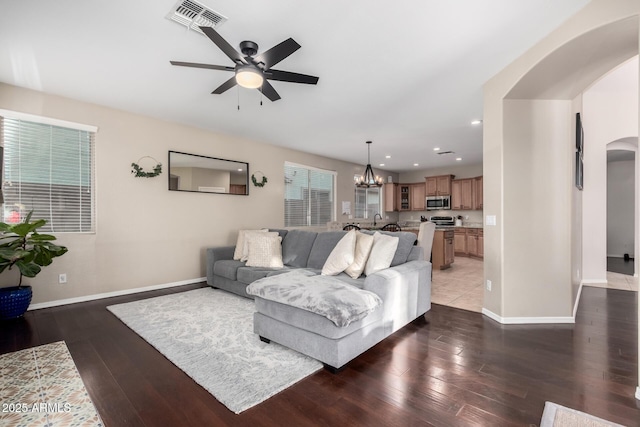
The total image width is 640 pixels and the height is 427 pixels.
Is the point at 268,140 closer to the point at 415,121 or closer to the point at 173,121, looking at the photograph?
the point at 173,121

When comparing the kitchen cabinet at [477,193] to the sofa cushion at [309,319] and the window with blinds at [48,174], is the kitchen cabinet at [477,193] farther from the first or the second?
the window with blinds at [48,174]

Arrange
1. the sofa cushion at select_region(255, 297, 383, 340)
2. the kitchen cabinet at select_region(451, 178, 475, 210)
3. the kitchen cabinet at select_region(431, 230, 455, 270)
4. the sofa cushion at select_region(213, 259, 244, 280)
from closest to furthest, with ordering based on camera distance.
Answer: the sofa cushion at select_region(255, 297, 383, 340) → the sofa cushion at select_region(213, 259, 244, 280) → the kitchen cabinet at select_region(431, 230, 455, 270) → the kitchen cabinet at select_region(451, 178, 475, 210)

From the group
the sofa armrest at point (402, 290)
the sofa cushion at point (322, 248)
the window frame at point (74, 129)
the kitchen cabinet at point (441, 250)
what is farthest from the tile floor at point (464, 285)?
the window frame at point (74, 129)

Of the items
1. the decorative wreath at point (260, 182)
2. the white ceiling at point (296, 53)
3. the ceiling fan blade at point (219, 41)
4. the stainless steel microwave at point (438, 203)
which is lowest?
the stainless steel microwave at point (438, 203)

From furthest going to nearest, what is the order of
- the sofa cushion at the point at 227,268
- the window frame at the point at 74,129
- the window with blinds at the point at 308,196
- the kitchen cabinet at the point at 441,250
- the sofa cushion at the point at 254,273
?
the window with blinds at the point at 308,196 < the kitchen cabinet at the point at 441,250 < the sofa cushion at the point at 227,268 < the sofa cushion at the point at 254,273 < the window frame at the point at 74,129

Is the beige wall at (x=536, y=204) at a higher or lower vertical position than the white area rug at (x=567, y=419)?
higher

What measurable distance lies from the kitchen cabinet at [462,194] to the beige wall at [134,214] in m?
6.33

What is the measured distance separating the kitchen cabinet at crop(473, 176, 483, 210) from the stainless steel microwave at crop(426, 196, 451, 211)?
0.73m

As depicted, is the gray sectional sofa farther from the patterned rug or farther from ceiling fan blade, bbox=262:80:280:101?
ceiling fan blade, bbox=262:80:280:101

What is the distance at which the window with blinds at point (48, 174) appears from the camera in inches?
135

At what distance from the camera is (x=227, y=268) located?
409 cm

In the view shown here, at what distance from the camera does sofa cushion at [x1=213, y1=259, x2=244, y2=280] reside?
4020 millimetres

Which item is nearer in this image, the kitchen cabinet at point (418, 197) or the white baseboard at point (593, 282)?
the white baseboard at point (593, 282)

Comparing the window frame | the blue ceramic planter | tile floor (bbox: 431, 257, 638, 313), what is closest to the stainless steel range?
tile floor (bbox: 431, 257, 638, 313)
